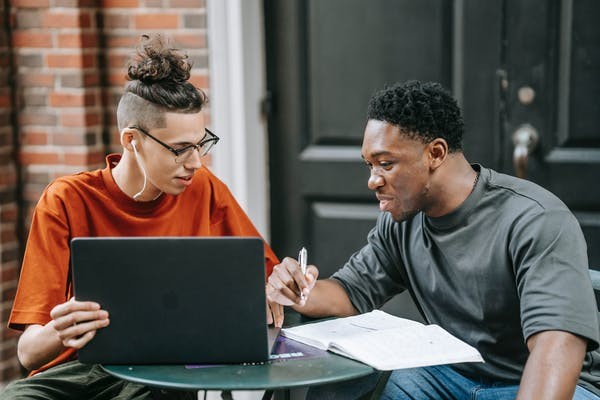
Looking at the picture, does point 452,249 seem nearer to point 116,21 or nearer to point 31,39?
point 116,21

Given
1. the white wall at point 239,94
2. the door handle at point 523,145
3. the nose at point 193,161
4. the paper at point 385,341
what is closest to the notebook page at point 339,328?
the paper at point 385,341

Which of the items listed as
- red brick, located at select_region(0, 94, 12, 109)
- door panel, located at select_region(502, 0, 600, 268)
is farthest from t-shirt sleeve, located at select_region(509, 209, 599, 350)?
red brick, located at select_region(0, 94, 12, 109)

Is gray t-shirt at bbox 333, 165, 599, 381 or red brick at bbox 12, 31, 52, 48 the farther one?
red brick at bbox 12, 31, 52, 48

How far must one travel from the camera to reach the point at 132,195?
8.29 feet

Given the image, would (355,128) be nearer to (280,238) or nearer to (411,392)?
(280,238)

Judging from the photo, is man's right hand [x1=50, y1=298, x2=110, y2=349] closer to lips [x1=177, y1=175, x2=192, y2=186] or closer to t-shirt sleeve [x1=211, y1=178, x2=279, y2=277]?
lips [x1=177, y1=175, x2=192, y2=186]

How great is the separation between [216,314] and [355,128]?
1669 mm

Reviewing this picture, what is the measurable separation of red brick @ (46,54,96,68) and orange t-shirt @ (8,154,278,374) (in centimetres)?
95

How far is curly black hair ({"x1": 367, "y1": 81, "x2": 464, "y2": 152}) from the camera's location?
7.61ft

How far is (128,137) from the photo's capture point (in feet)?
8.18

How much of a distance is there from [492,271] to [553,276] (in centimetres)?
22

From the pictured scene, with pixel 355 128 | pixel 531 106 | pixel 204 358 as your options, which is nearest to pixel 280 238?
pixel 355 128

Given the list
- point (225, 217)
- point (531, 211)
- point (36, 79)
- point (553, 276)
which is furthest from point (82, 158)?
point (553, 276)

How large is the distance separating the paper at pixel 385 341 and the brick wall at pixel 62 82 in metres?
1.48
